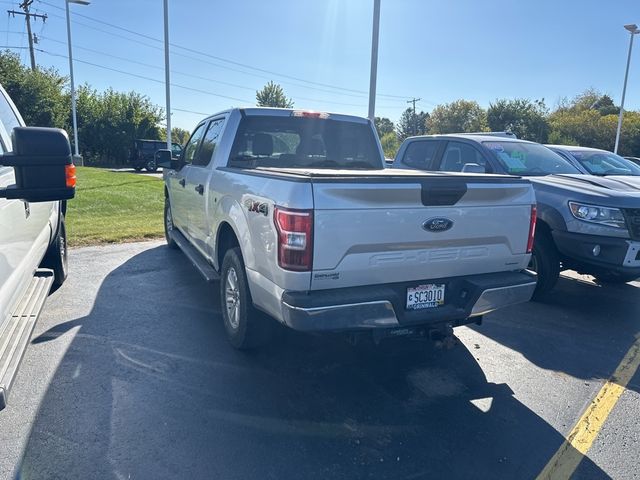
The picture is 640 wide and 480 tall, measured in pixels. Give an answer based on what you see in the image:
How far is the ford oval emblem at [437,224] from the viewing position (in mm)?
3311

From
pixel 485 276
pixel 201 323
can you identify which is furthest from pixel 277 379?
pixel 485 276

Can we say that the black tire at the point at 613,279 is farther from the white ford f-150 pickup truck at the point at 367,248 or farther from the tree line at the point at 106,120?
the tree line at the point at 106,120

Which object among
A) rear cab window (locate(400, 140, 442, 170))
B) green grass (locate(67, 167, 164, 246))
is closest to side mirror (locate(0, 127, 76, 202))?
rear cab window (locate(400, 140, 442, 170))

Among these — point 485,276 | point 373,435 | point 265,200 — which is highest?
point 265,200

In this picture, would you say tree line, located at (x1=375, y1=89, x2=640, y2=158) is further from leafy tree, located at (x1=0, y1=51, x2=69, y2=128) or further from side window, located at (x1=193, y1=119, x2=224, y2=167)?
side window, located at (x1=193, y1=119, x2=224, y2=167)

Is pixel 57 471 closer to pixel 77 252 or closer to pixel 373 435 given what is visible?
pixel 373 435

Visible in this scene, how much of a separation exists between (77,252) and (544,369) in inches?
276

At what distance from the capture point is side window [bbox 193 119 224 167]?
521 centimetres

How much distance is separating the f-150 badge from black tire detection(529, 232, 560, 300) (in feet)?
12.5

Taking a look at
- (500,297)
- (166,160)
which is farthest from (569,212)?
(166,160)

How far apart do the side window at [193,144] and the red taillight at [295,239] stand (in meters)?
3.46

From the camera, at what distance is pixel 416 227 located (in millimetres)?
3268

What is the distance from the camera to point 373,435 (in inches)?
120

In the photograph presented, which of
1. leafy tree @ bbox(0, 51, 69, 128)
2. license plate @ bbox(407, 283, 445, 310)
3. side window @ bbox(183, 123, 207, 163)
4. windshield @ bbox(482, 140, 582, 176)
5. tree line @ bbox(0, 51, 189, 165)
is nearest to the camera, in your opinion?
license plate @ bbox(407, 283, 445, 310)
